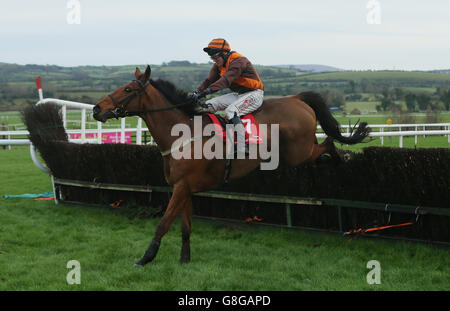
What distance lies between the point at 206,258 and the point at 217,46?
2135 millimetres

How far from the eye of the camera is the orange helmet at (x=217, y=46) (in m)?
Result: 4.98

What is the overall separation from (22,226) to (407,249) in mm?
4670

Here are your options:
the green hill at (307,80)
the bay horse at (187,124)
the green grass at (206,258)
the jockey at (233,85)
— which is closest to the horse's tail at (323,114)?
the bay horse at (187,124)

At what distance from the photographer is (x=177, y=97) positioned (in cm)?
502

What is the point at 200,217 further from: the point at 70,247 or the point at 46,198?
the point at 46,198

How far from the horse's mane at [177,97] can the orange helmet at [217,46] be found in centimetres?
50

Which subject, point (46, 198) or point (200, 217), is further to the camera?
point (46, 198)

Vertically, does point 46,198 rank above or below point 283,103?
Result: below

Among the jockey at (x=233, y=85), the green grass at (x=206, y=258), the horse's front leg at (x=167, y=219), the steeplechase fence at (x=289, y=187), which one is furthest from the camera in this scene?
the steeplechase fence at (x=289, y=187)

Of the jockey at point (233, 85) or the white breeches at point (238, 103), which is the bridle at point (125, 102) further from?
the white breeches at point (238, 103)

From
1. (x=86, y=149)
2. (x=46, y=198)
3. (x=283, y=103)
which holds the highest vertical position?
(x=283, y=103)

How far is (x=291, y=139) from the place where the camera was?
17.1ft
